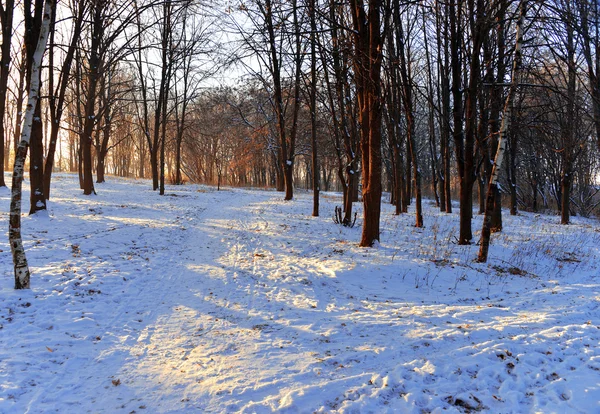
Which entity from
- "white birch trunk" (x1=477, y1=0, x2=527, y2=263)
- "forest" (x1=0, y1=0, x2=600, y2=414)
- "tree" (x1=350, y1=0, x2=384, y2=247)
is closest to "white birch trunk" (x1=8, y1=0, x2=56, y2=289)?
"forest" (x1=0, y1=0, x2=600, y2=414)

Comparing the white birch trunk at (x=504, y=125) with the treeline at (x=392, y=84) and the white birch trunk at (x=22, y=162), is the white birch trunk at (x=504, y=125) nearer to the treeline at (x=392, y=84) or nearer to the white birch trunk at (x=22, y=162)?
the treeline at (x=392, y=84)

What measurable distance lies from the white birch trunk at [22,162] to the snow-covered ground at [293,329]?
1.23 feet

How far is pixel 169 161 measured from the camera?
53.8 m

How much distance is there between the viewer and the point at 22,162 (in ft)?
16.8

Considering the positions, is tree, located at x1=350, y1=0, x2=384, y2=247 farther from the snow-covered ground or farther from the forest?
the snow-covered ground

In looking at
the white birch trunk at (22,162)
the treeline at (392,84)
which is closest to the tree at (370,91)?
the treeline at (392,84)

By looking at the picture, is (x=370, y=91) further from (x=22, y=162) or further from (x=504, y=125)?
(x=22, y=162)

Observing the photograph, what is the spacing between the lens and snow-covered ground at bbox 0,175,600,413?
323cm

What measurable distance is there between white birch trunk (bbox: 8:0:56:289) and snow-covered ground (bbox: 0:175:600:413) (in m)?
0.37

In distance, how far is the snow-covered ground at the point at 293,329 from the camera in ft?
10.6

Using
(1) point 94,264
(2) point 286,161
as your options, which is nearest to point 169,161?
(2) point 286,161

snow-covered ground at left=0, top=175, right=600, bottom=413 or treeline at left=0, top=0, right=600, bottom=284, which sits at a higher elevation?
treeline at left=0, top=0, right=600, bottom=284

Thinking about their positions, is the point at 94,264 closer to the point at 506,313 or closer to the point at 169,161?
the point at 506,313

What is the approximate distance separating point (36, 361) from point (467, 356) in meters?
4.82
